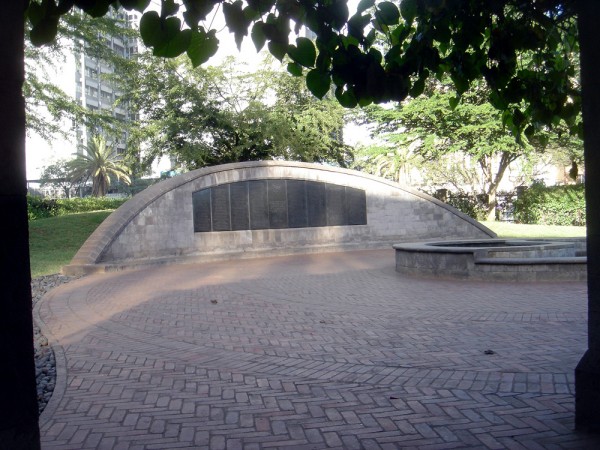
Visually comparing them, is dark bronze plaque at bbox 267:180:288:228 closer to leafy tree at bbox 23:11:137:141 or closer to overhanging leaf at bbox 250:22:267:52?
leafy tree at bbox 23:11:137:141

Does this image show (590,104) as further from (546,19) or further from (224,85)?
(224,85)

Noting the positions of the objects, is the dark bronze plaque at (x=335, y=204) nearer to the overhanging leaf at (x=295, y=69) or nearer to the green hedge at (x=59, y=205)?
the green hedge at (x=59, y=205)

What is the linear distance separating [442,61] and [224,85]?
2637cm

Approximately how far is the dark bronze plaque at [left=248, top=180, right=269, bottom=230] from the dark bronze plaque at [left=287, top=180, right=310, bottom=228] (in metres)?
0.99

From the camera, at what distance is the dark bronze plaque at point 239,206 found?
63.4 feet

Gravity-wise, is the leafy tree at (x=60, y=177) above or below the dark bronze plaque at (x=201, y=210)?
above

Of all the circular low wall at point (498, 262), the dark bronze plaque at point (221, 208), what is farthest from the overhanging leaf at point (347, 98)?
the dark bronze plaque at point (221, 208)

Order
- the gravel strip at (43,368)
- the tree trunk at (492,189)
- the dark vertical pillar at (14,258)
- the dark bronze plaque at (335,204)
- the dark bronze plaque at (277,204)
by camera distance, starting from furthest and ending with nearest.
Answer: the tree trunk at (492,189) < the dark bronze plaque at (335,204) < the dark bronze plaque at (277,204) < the gravel strip at (43,368) < the dark vertical pillar at (14,258)

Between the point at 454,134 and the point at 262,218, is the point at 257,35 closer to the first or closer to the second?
the point at 262,218

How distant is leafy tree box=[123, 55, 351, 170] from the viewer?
28.3 metres

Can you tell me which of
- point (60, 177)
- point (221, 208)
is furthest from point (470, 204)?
point (60, 177)

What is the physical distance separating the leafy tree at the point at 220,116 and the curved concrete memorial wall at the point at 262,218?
8.19 metres

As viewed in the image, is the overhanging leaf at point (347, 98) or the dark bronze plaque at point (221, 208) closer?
the overhanging leaf at point (347, 98)

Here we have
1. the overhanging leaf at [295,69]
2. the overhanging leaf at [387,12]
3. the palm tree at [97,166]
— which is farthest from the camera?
the palm tree at [97,166]
